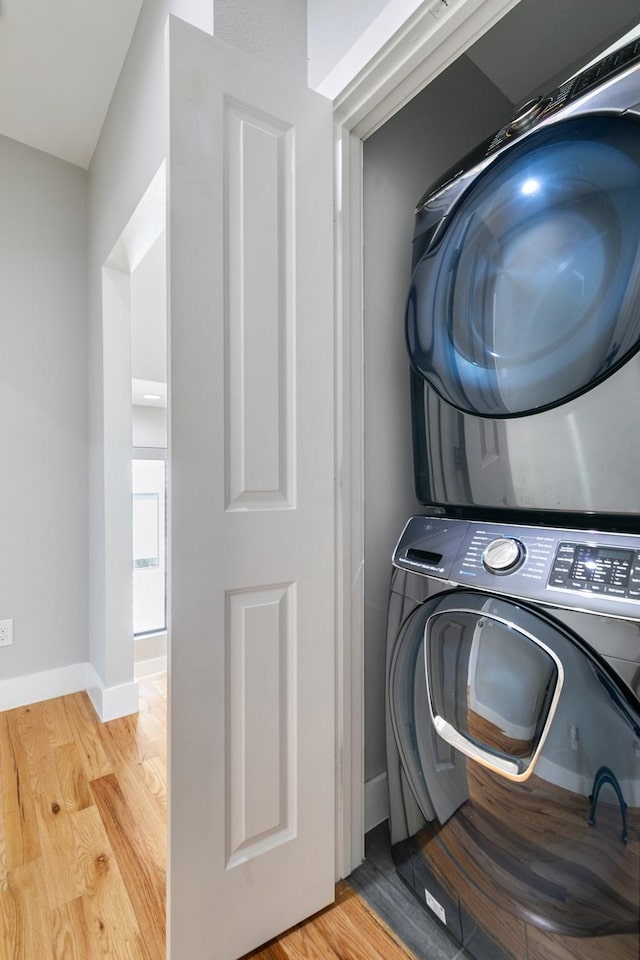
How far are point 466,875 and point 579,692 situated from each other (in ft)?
1.61

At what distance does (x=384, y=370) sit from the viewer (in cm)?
130

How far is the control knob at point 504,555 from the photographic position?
853 millimetres

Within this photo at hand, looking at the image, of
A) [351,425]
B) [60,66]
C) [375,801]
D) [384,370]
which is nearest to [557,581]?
[351,425]

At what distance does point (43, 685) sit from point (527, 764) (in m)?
2.20

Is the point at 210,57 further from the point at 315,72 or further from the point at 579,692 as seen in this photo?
the point at 579,692

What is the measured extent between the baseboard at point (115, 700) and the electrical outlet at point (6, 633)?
0.44 metres

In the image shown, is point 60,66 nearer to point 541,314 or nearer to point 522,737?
point 541,314

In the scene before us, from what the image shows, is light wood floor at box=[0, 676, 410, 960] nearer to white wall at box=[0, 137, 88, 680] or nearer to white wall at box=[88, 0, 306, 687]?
white wall at box=[88, 0, 306, 687]

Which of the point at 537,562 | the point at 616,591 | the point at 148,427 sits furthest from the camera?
the point at 148,427

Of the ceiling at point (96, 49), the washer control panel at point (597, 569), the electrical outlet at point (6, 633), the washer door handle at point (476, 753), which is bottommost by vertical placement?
the electrical outlet at point (6, 633)

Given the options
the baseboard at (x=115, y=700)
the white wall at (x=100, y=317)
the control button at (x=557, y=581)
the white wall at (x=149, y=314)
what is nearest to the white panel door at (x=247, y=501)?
the control button at (x=557, y=581)

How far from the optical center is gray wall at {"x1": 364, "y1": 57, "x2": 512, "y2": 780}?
1278 millimetres

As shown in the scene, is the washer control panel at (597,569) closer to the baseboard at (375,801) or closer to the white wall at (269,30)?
the baseboard at (375,801)

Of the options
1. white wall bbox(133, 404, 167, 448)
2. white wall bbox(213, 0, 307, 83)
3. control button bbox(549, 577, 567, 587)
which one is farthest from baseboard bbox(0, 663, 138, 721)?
white wall bbox(213, 0, 307, 83)
